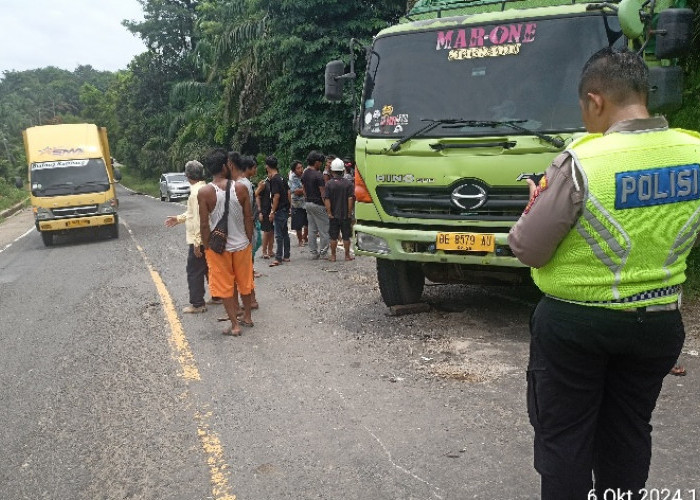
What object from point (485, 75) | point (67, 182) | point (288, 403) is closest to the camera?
point (288, 403)

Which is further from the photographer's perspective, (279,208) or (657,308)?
(279,208)

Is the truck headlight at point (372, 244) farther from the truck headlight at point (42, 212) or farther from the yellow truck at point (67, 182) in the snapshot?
the truck headlight at point (42, 212)

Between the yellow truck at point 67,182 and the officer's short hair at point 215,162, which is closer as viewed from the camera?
the officer's short hair at point 215,162

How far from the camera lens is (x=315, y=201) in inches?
398

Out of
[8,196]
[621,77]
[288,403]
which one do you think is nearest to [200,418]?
[288,403]

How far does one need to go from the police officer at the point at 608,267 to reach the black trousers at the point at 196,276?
5284 millimetres

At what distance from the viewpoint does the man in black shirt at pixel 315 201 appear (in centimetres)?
998

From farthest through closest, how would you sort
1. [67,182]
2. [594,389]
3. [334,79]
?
[67,182], [334,79], [594,389]

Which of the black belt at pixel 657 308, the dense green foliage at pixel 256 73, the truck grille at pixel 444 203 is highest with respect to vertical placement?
the dense green foliage at pixel 256 73

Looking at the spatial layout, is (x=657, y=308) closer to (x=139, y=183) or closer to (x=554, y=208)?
(x=554, y=208)

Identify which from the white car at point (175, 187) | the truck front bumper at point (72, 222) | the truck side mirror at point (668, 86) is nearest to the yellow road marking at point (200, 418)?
the truck side mirror at point (668, 86)

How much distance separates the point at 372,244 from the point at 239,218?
131 centimetres

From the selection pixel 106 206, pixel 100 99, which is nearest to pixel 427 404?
pixel 106 206

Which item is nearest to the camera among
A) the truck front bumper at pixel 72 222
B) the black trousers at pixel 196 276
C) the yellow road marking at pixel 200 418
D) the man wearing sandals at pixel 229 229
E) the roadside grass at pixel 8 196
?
the yellow road marking at pixel 200 418
